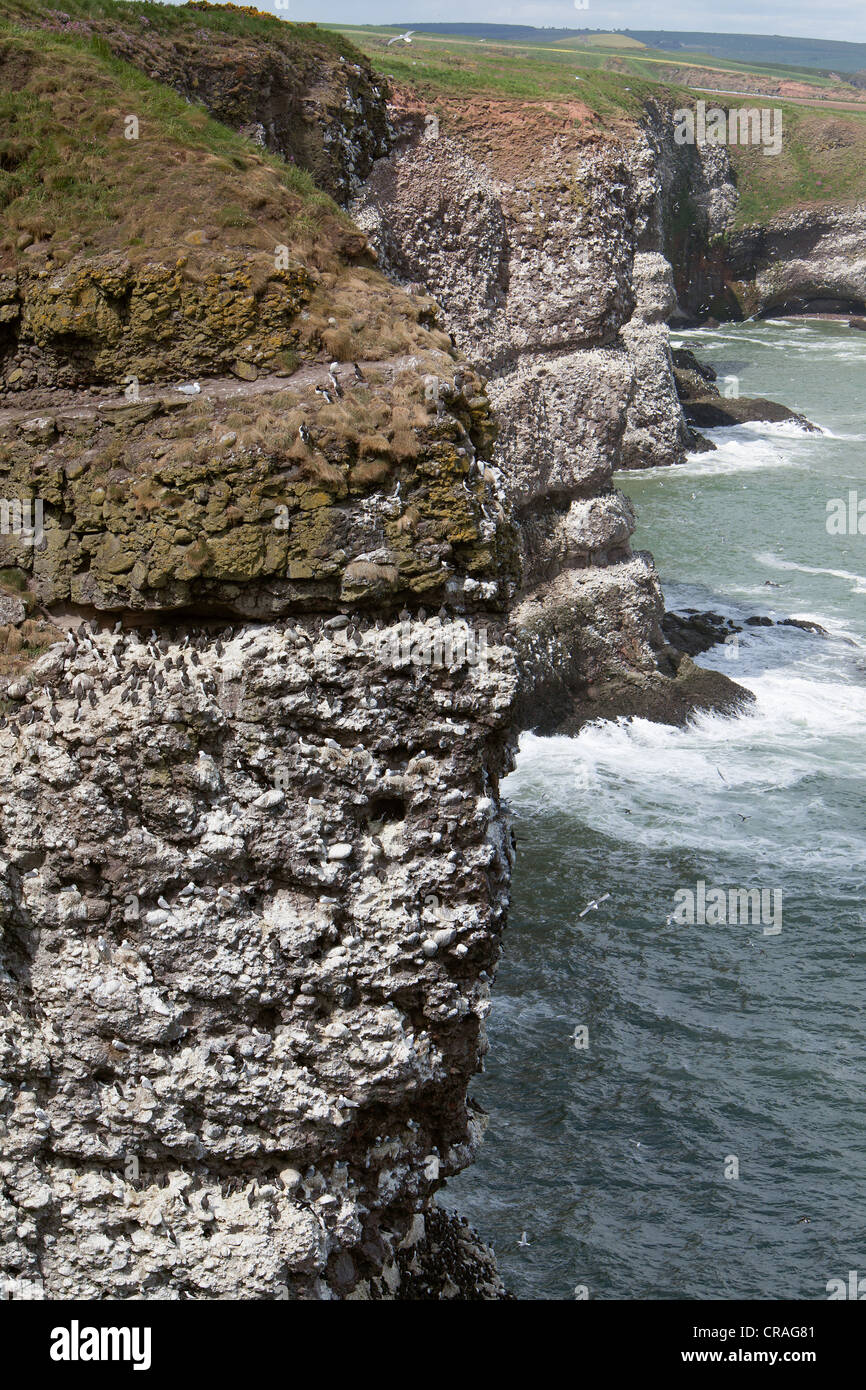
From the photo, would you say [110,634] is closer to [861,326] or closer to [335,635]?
[335,635]

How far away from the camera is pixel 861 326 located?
90.1 meters

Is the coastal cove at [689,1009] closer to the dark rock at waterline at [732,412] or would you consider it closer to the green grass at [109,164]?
the green grass at [109,164]

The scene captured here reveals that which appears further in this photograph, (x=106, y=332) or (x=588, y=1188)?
(x=588, y=1188)

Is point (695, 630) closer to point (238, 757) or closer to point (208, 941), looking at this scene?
point (238, 757)

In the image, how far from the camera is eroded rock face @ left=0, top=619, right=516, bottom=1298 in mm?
10711

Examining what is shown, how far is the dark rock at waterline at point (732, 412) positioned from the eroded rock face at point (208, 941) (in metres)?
58.1

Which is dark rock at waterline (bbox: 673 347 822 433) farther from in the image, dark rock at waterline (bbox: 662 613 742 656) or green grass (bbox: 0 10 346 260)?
green grass (bbox: 0 10 346 260)

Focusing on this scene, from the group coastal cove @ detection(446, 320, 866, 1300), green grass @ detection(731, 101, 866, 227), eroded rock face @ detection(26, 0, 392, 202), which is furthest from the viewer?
green grass @ detection(731, 101, 866, 227)

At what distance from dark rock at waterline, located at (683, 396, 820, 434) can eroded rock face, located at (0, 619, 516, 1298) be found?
58.1 metres

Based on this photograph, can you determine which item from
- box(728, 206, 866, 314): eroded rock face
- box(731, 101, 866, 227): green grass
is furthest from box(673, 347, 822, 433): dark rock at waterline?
box(731, 101, 866, 227): green grass

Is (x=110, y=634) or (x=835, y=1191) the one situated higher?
(x=110, y=634)

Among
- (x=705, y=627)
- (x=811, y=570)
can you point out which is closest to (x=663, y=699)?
(x=705, y=627)
